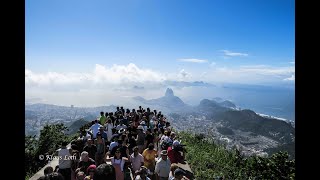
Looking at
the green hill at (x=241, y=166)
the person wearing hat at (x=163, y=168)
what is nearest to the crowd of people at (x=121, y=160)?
the person wearing hat at (x=163, y=168)

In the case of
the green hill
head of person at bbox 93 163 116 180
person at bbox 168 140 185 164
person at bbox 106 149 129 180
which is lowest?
the green hill

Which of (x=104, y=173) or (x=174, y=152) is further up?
(x=104, y=173)

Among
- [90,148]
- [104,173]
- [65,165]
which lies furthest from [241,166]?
[104,173]

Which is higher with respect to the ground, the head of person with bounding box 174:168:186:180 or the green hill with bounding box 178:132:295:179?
the head of person with bounding box 174:168:186:180

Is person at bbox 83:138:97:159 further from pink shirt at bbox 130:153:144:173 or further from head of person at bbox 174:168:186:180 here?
head of person at bbox 174:168:186:180

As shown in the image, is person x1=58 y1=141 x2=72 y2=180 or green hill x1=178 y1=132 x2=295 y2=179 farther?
green hill x1=178 y1=132 x2=295 y2=179

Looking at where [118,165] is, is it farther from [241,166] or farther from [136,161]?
[241,166]

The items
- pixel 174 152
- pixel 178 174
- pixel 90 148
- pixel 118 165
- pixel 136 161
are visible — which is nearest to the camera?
pixel 178 174

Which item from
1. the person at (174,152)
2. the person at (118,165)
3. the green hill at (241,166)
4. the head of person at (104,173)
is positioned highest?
the head of person at (104,173)

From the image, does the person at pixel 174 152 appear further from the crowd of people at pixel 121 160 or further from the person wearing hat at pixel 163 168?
the person wearing hat at pixel 163 168

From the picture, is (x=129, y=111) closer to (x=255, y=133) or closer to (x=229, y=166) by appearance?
(x=229, y=166)

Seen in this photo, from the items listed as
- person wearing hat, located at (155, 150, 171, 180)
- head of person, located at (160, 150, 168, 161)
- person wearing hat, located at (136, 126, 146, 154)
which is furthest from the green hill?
head of person, located at (160, 150, 168, 161)
